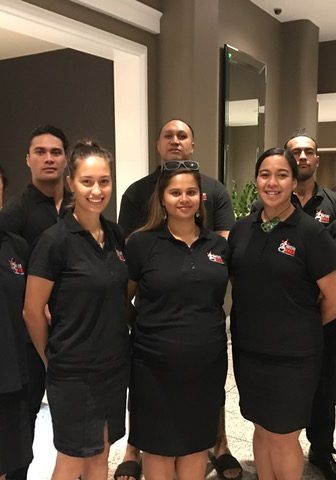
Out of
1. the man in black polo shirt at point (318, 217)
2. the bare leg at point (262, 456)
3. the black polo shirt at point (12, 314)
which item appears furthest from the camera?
the man in black polo shirt at point (318, 217)

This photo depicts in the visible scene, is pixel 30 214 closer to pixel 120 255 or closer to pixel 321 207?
pixel 120 255

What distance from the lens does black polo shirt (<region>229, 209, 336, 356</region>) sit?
68.7 inches

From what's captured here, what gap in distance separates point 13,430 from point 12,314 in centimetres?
37

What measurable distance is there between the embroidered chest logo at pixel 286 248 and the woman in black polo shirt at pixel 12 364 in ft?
2.96

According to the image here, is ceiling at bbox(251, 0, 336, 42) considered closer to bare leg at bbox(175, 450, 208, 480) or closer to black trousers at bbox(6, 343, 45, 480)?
black trousers at bbox(6, 343, 45, 480)

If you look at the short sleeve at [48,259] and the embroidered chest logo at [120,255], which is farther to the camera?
the embroidered chest logo at [120,255]

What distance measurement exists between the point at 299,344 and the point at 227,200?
87 cm

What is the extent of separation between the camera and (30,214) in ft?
6.46

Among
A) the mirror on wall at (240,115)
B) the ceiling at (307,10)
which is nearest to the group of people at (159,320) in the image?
the mirror on wall at (240,115)

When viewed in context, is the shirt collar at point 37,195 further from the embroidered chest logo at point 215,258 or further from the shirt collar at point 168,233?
the embroidered chest logo at point 215,258

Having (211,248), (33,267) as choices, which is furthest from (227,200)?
(33,267)

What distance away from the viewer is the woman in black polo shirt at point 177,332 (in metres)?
1.71

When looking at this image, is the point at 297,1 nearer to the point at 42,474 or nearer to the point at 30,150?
the point at 30,150

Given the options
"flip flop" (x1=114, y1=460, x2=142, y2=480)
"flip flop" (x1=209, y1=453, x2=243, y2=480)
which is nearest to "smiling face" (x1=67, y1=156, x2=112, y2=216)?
"flip flop" (x1=114, y1=460, x2=142, y2=480)
